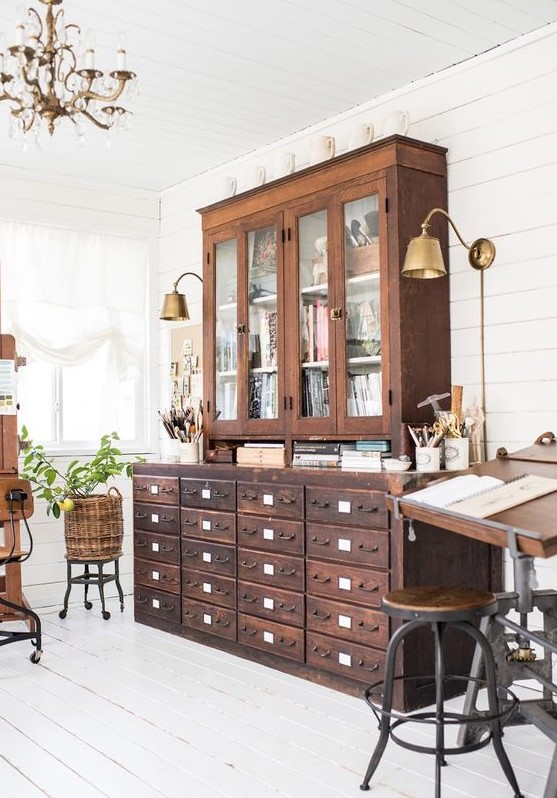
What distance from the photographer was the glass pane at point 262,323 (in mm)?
4469

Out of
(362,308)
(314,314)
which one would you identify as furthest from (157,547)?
(362,308)

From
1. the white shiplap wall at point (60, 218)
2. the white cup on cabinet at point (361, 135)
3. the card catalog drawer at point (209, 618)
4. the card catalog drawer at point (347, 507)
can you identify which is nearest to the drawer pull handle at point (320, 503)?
the card catalog drawer at point (347, 507)

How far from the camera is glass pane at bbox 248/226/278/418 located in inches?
176

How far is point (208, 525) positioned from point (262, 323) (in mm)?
1118

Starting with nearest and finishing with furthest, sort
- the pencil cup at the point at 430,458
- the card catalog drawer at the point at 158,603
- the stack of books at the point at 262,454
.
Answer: the pencil cup at the point at 430,458 < the stack of books at the point at 262,454 < the card catalog drawer at the point at 158,603

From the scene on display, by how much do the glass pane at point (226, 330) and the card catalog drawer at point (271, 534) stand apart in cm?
76

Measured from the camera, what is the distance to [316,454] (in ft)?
13.5

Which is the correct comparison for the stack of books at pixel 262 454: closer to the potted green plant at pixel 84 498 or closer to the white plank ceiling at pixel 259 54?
the potted green plant at pixel 84 498

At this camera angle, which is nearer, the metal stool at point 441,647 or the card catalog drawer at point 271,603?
the metal stool at point 441,647

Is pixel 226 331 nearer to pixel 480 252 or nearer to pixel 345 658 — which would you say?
pixel 480 252

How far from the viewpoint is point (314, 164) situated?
439cm

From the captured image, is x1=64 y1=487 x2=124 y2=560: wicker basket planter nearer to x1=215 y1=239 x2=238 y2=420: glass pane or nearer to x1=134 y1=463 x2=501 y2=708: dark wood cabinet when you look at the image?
x1=134 y1=463 x2=501 y2=708: dark wood cabinet

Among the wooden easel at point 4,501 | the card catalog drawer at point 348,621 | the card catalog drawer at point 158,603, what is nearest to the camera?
the card catalog drawer at point 348,621

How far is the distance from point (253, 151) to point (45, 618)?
315 cm
